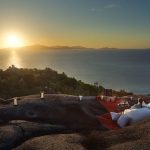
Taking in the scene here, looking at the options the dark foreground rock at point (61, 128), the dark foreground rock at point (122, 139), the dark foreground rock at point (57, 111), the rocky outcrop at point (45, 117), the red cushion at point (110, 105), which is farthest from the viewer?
the red cushion at point (110, 105)

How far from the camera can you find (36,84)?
44.1 metres

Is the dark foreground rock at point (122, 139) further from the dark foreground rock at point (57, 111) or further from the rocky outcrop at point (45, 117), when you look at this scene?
the dark foreground rock at point (57, 111)

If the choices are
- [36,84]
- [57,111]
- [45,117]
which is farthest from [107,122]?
[36,84]

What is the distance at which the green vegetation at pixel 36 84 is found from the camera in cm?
4138

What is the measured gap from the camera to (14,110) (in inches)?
903

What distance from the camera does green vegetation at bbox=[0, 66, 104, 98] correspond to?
41.4 metres

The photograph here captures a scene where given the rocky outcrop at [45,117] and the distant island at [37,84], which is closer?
the rocky outcrop at [45,117]

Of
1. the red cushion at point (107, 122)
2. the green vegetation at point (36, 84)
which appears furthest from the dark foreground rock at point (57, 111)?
the green vegetation at point (36, 84)

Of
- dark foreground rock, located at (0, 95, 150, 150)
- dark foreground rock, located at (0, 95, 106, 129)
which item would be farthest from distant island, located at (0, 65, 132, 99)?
dark foreground rock, located at (0, 95, 150, 150)

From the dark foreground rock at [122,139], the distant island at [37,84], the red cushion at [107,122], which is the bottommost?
the dark foreground rock at [122,139]

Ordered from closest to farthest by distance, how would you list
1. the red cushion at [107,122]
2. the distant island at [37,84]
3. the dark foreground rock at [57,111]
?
1. the red cushion at [107,122]
2. the dark foreground rock at [57,111]
3. the distant island at [37,84]

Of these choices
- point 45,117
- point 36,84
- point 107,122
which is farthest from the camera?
point 36,84

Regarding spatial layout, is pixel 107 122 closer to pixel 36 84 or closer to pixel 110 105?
pixel 110 105

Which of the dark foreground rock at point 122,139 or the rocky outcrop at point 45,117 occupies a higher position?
the rocky outcrop at point 45,117
